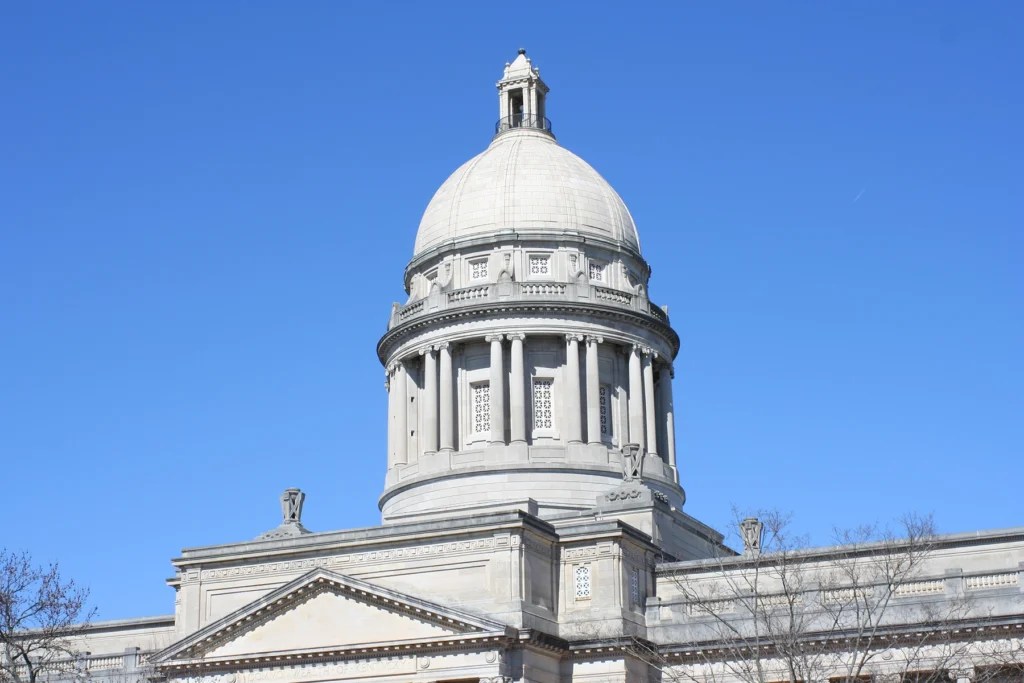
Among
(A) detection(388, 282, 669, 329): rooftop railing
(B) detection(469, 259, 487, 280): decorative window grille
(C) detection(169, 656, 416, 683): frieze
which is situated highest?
(B) detection(469, 259, 487, 280): decorative window grille

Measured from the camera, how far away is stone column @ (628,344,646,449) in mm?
66750

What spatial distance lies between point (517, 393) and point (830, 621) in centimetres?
1866

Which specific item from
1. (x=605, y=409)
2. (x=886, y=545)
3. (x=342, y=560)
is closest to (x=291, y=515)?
(x=342, y=560)

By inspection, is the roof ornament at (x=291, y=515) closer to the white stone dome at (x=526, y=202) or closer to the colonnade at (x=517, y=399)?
the colonnade at (x=517, y=399)

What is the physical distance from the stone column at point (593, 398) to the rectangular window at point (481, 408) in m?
4.26

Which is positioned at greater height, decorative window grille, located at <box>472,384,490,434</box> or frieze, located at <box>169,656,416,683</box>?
decorative window grille, located at <box>472,384,490,434</box>

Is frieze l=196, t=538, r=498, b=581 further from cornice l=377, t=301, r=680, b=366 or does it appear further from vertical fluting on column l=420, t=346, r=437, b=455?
cornice l=377, t=301, r=680, b=366

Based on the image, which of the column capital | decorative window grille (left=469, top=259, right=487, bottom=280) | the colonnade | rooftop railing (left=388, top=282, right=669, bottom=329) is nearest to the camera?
the colonnade

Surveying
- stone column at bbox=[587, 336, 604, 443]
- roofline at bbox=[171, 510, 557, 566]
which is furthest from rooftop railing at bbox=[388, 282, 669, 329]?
roofline at bbox=[171, 510, 557, 566]

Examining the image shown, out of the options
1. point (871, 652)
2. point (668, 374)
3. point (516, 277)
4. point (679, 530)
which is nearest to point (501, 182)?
point (516, 277)

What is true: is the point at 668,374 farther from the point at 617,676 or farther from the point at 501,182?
the point at 617,676

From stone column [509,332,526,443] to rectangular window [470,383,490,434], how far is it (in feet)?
4.35

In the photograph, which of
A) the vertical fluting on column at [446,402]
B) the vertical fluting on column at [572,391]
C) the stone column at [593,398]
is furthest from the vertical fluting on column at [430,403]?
the stone column at [593,398]

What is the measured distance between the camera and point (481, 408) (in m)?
66.9
